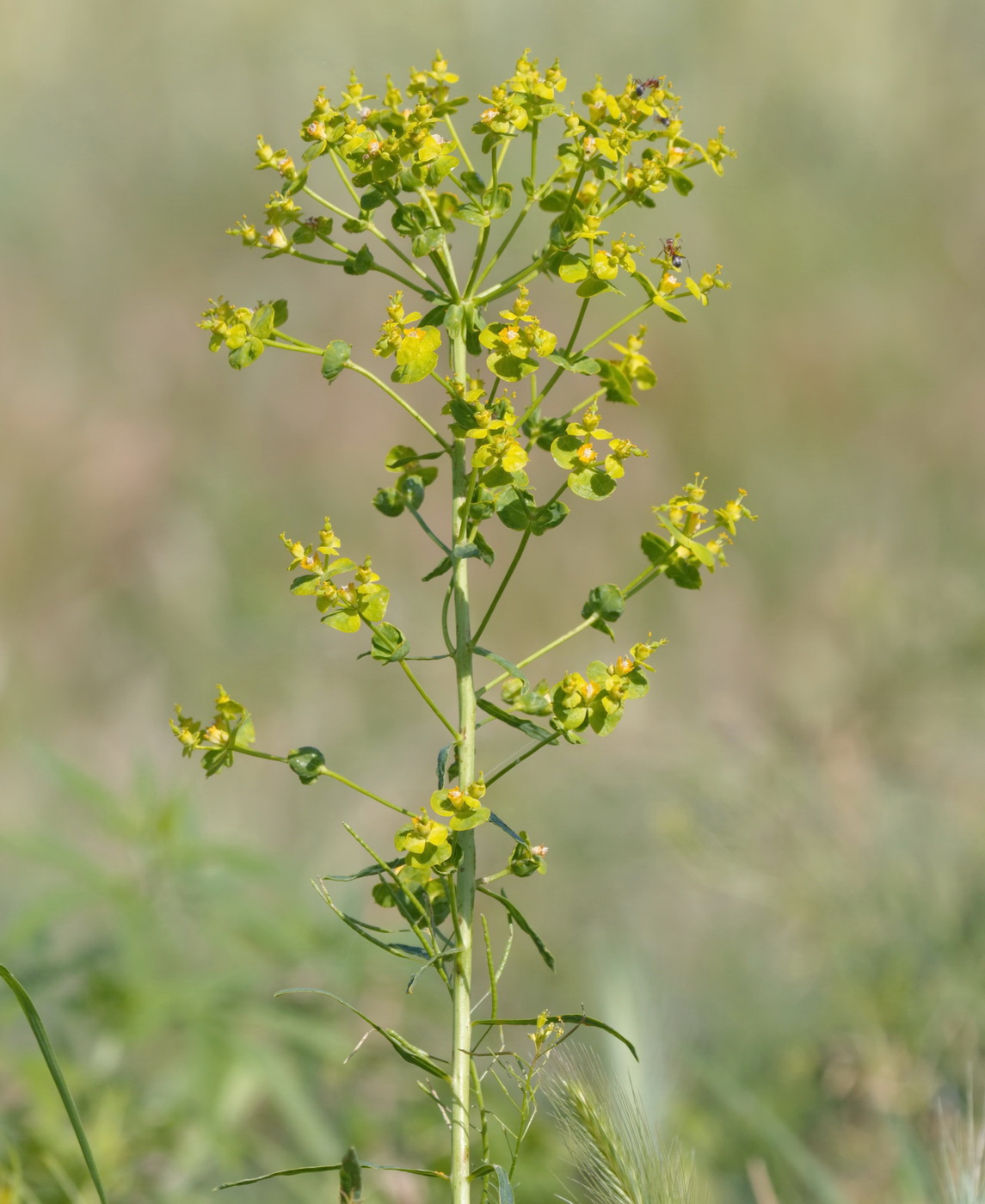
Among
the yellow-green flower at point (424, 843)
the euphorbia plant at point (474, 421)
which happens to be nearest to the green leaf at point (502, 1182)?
the euphorbia plant at point (474, 421)

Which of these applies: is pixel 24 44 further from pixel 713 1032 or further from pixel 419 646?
pixel 713 1032

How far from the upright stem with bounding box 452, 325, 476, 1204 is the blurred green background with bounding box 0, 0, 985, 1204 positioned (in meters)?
0.48

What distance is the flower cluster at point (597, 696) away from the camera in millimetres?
827

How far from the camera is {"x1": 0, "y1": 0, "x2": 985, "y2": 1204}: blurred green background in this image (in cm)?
185

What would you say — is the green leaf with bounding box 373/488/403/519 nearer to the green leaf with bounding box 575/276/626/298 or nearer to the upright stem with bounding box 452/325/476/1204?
the upright stem with bounding box 452/325/476/1204

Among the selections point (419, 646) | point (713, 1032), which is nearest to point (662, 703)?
point (419, 646)

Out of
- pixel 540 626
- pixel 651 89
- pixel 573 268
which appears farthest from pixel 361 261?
pixel 540 626

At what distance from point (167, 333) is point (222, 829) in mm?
2338

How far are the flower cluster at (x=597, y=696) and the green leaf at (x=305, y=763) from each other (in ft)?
0.56

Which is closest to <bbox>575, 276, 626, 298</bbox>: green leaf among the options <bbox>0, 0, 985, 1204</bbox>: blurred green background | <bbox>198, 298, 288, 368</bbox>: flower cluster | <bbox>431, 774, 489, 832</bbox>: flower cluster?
<bbox>198, 298, 288, 368</bbox>: flower cluster

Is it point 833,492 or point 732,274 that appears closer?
point 833,492

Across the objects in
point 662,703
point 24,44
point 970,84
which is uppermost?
point 24,44

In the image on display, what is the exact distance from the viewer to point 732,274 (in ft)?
15.6

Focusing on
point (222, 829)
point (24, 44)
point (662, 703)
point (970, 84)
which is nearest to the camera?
point (222, 829)
